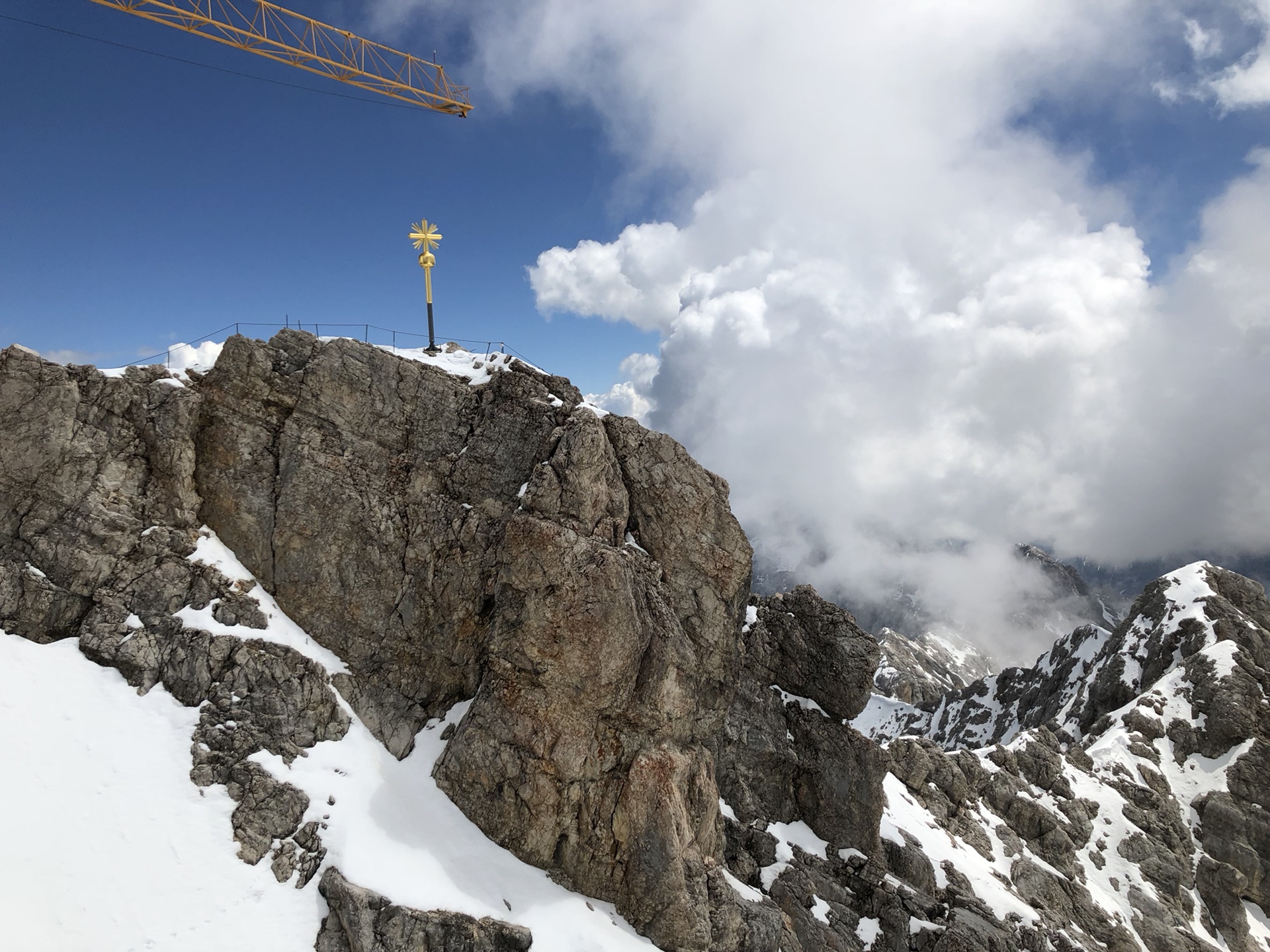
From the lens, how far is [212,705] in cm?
2909

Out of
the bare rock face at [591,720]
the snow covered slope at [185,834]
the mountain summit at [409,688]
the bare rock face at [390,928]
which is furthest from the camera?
the bare rock face at [591,720]

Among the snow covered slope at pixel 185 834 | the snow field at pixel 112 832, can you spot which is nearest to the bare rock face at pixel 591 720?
the snow covered slope at pixel 185 834

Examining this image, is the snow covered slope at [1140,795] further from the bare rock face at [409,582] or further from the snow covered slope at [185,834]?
the snow covered slope at [185,834]

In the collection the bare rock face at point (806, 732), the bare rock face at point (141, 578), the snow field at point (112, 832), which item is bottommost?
the snow field at point (112, 832)

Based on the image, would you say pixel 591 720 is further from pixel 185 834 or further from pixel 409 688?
pixel 185 834

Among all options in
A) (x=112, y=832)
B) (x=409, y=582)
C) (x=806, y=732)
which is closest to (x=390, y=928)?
(x=112, y=832)

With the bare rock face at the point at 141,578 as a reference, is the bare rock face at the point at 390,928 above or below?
below

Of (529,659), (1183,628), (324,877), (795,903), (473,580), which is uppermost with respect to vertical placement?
(1183,628)

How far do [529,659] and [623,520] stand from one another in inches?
379

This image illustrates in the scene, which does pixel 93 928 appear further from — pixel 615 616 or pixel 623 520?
pixel 623 520

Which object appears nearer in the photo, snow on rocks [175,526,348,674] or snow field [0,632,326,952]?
snow field [0,632,326,952]

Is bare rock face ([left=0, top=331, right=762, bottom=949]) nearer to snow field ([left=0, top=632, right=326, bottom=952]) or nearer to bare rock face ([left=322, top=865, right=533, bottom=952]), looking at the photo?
snow field ([left=0, top=632, right=326, bottom=952])

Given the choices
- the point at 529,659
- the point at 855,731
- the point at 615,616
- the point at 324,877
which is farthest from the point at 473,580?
the point at 855,731

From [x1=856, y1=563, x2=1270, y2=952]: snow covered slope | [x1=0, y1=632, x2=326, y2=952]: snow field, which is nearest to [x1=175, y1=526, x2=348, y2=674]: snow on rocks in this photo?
[x1=0, y1=632, x2=326, y2=952]: snow field
